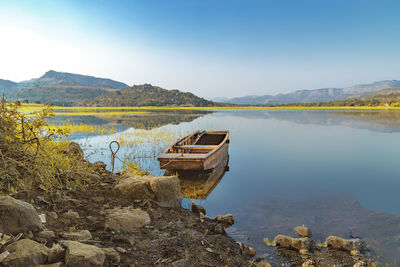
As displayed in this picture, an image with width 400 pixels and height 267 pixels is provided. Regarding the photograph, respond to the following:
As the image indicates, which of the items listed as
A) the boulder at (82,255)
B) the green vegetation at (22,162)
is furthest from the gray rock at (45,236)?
the green vegetation at (22,162)

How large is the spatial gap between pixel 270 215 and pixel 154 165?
7494 millimetres

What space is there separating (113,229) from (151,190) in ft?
6.68

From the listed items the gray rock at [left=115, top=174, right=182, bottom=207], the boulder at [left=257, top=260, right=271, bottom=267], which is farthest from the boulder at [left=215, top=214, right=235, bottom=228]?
the boulder at [left=257, top=260, right=271, bottom=267]

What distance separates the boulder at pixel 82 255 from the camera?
2662 millimetres

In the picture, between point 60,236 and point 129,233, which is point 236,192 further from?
point 60,236

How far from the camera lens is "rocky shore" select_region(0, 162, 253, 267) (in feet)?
9.02

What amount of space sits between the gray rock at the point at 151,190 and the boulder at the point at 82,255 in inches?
115

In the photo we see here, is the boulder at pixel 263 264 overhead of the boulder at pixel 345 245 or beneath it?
overhead

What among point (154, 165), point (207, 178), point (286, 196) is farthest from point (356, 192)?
point (154, 165)

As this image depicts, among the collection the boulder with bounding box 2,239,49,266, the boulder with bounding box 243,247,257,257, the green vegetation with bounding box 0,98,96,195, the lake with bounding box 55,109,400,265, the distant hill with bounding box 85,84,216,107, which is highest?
the distant hill with bounding box 85,84,216,107

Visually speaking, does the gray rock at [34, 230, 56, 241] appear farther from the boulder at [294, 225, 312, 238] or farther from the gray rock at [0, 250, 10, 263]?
the boulder at [294, 225, 312, 238]

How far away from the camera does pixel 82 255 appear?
273 centimetres

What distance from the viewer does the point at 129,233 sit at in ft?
13.9

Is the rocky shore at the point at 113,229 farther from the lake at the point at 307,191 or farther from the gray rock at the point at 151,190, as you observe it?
the lake at the point at 307,191
